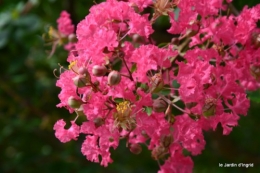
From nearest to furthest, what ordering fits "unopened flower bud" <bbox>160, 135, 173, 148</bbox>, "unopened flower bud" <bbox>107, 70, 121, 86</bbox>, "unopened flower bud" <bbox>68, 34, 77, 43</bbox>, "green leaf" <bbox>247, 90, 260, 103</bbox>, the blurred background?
1. "unopened flower bud" <bbox>107, 70, 121, 86</bbox>
2. "unopened flower bud" <bbox>160, 135, 173, 148</bbox>
3. "green leaf" <bbox>247, 90, 260, 103</bbox>
4. "unopened flower bud" <bbox>68, 34, 77, 43</bbox>
5. the blurred background

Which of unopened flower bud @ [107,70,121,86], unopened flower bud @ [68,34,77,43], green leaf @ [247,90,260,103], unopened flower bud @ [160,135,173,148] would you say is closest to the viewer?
unopened flower bud @ [107,70,121,86]

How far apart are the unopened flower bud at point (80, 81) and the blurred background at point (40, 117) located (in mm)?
1020

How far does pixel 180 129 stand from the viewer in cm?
110

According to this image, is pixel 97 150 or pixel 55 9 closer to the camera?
pixel 97 150

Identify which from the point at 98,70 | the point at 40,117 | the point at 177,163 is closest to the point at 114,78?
the point at 98,70

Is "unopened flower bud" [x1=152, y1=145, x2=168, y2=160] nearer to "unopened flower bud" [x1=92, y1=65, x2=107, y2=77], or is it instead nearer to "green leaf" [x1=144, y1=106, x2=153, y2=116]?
"green leaf" [x1=144, y1=106, x2=153, y2=116]

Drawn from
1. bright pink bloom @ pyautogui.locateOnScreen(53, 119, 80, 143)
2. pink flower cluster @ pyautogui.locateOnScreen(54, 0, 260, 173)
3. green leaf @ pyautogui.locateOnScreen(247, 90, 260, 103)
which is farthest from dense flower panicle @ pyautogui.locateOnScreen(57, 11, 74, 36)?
green leaf @ pyautogui.locateOnScreen(247, 90, 260, 103)

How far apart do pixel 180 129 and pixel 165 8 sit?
11.1 inches

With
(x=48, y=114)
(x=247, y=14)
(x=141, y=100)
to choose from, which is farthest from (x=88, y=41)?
(x=48, y=114)

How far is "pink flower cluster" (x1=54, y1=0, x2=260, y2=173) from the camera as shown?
1025 mm

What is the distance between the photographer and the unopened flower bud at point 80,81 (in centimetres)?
100

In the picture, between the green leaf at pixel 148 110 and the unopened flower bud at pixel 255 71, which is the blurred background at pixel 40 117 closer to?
the unopened flower bud at pixel 255 71

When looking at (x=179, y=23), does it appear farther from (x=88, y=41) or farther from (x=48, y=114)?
(x=48, y=114)

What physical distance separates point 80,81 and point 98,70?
4 cm
